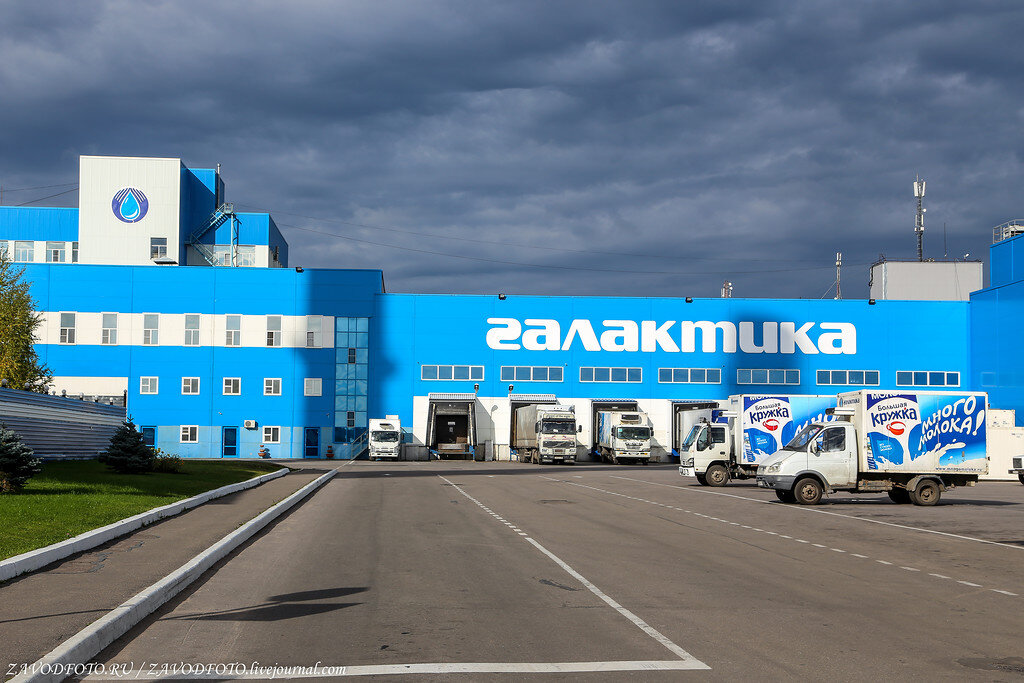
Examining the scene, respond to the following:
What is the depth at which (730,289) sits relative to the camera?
10838cm

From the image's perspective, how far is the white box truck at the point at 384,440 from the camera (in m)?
65.7

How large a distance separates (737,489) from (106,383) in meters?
54.3

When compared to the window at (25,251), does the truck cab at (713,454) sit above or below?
below

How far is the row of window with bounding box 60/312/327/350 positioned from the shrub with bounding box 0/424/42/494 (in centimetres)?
5241

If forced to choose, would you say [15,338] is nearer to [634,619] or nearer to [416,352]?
[416,352]

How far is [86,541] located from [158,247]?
7679 cm

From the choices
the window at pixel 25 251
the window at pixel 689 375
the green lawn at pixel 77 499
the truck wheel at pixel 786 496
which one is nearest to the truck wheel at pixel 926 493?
the truck wheel at pixel 786 496

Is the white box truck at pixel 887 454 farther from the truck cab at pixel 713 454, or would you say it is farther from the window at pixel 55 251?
the window at pixel 55 251

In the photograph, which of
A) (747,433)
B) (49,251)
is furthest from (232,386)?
(747,433)

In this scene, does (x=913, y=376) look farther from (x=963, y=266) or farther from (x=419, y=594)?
(x=419, y=594)

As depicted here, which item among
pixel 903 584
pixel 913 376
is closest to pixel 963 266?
pixel 913 376

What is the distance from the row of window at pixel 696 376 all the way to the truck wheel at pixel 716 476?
37106 millimetres

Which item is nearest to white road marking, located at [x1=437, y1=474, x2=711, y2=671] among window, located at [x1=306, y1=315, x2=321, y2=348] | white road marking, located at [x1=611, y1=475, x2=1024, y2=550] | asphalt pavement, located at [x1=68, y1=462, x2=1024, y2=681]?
asphalt pavement, located at [x1=68, y1=462, x2=1024, y2=681]

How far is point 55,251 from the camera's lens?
87688 mm
